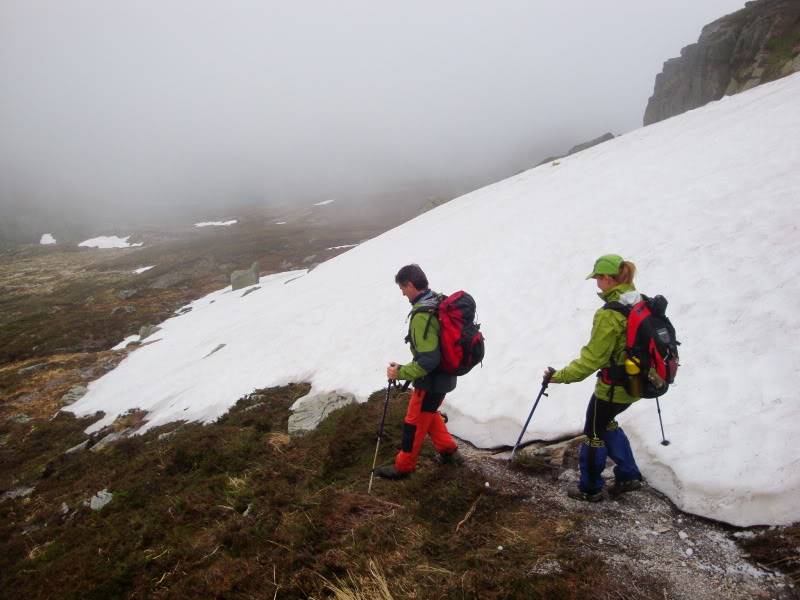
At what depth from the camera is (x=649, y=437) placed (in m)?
6.05

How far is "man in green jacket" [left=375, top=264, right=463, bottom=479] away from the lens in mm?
5629

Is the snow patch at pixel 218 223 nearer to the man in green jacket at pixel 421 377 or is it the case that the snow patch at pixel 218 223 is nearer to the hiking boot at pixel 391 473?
the hiking boot at pixel 391 473

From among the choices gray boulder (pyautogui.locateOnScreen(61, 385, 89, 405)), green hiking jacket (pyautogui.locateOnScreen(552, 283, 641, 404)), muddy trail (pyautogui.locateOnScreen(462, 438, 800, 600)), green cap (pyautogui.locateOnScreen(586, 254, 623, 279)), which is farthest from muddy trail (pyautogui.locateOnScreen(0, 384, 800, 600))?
gray boulder (pyautogui.locateOnScreen(61, 385, 89, 405))

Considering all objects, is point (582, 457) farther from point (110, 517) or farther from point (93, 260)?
point (93, 260)

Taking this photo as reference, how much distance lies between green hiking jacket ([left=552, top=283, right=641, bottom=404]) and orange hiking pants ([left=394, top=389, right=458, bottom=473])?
1.91m

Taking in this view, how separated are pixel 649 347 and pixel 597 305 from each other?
5.37 meters

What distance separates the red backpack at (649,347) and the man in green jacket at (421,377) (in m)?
2.26

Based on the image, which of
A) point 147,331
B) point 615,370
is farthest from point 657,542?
point 147,331

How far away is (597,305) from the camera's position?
31.0ft

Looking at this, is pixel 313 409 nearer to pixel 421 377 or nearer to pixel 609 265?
pixel 421 377

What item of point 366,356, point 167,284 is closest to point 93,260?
point 167,284

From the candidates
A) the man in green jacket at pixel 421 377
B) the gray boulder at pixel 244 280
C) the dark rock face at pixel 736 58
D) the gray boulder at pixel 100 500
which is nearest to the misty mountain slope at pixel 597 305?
the man in green jacket at pixel 421 377

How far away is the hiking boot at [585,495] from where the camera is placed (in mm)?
5288

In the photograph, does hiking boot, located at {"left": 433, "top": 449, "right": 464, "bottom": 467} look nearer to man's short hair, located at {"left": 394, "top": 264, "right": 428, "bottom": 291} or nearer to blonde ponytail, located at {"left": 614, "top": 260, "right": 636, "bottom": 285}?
man's short hair, located at {"left": 394, "top": 264, "right": 428, "bottom": 291}
